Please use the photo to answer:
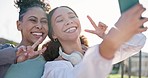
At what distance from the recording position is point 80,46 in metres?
2.09

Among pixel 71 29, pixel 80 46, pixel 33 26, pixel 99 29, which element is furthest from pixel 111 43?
pixel 33 26

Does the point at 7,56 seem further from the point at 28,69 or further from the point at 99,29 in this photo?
the point at 99,29

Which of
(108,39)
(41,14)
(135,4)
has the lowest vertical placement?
(41,14)

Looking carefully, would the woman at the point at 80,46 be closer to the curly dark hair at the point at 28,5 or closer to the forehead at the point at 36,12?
the forehead at the point at 36,12

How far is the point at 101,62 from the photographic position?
3.79 ft

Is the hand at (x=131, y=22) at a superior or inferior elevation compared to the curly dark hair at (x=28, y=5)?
superior

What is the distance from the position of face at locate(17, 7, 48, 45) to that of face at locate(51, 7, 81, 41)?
3.7 inches

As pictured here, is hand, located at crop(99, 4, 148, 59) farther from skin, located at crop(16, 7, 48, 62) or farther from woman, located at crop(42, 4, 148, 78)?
A: skin, located at crop(16, 7, 48, 62)

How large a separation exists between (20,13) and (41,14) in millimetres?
196

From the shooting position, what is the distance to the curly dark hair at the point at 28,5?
2340 mm

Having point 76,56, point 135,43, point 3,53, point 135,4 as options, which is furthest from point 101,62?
point 3,53

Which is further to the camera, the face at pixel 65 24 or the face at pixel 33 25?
the face at pixel 33 25

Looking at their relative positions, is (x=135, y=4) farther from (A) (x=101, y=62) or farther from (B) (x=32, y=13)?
(B) (x=32, y=13)

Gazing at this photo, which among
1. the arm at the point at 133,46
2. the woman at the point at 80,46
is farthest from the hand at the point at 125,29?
the arm at the point at 133,46
